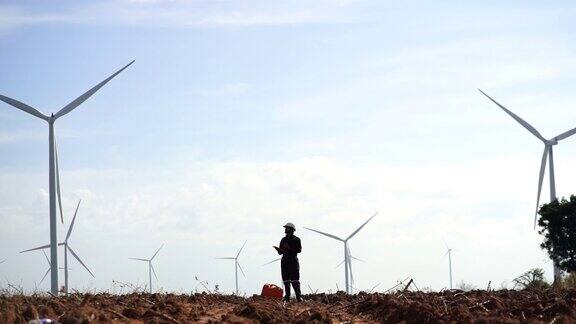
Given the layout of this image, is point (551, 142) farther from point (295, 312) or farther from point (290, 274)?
point (295, 312)

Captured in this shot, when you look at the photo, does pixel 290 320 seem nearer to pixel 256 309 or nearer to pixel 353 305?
pixel 256 309

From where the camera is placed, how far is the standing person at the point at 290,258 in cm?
2316

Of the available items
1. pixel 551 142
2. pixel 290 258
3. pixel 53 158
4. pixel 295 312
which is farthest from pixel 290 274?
pixel 551 142

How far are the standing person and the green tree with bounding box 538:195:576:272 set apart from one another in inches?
1150

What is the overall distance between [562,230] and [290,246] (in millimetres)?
30093

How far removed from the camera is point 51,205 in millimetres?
35375

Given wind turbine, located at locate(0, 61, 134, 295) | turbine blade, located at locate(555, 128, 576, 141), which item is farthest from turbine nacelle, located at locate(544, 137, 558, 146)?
wind turbine, located at locate(0, 61, 134, 295)

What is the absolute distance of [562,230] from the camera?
50250 mm

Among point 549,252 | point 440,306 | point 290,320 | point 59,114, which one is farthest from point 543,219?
point 290,320

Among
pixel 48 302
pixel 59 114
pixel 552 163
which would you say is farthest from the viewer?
pixel 552 163

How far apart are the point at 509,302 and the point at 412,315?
2.87 m

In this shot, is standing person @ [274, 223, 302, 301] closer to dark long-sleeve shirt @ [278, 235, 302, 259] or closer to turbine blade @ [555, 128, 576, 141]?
dark long-sleeve shirt @ [278, 235, 302, 259]

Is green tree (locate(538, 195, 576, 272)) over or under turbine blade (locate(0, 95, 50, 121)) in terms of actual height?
under

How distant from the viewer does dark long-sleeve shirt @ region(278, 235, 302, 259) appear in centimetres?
2314
